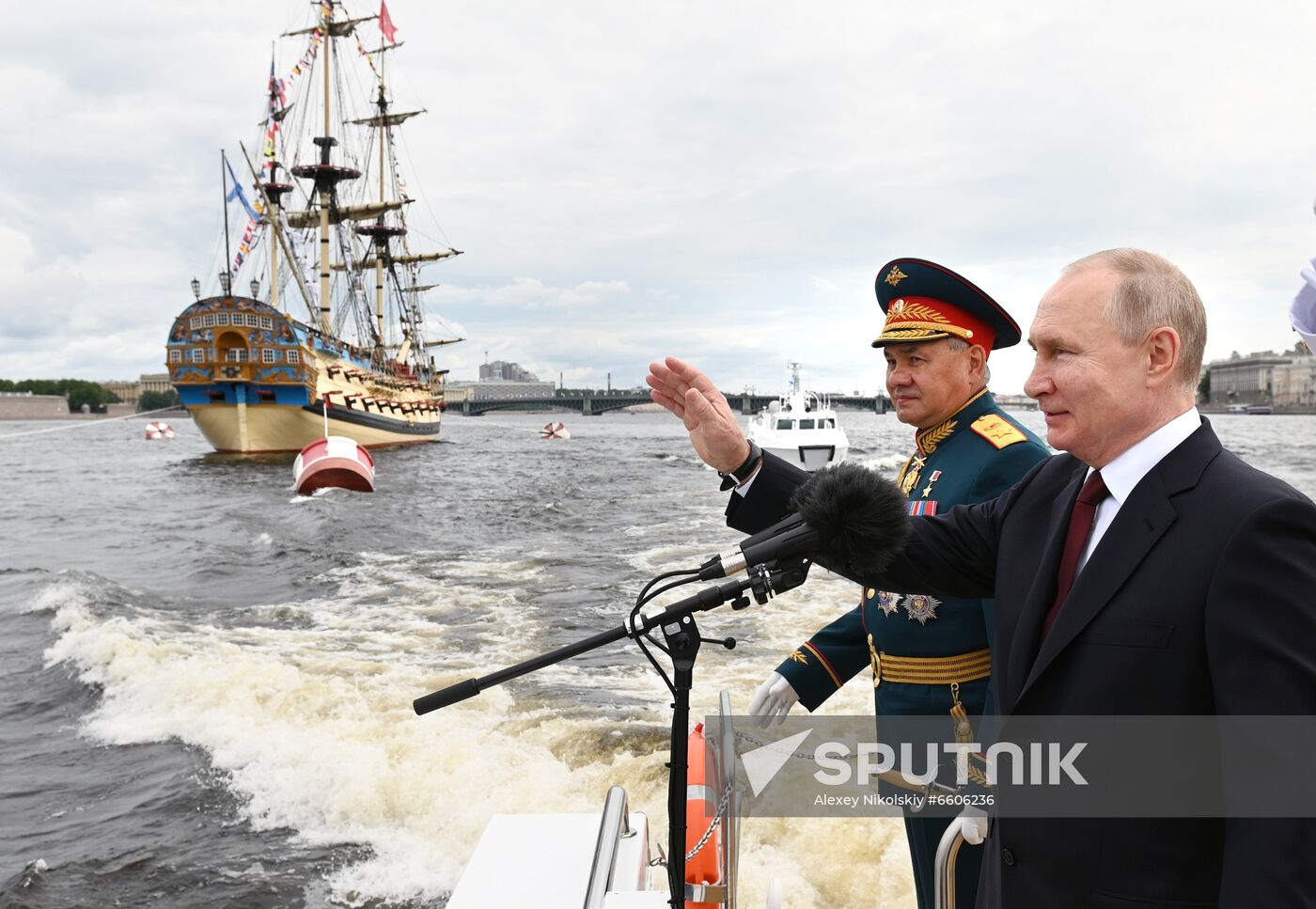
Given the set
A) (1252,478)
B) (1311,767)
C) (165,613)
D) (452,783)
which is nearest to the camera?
(1311,767)

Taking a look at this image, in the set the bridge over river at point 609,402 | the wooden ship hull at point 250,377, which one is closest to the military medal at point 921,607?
the wooden ship hull at point 250,377

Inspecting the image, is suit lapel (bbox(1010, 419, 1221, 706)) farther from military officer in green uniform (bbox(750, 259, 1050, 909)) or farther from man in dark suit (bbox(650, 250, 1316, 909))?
military officer in green uniform (bbox(750, 259, 1050, 909))

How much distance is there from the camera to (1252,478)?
136cm

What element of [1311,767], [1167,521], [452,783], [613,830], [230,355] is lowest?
[452,783]

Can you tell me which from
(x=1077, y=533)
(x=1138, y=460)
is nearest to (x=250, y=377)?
(x=1077, y=533)

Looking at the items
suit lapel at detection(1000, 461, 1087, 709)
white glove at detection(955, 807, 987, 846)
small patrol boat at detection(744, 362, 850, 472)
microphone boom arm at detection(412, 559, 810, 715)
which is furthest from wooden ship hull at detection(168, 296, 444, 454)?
suit lapel at detection(1000, 461, 1087, 709)

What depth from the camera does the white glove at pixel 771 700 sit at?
291 cm

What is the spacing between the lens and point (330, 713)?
22.7 feet

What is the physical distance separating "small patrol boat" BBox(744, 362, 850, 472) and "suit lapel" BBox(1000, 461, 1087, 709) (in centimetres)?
2949

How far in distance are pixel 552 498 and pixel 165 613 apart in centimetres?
1426

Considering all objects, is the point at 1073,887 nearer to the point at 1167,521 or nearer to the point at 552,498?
the point at 1167,521

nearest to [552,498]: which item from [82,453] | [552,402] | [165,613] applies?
[165,613]

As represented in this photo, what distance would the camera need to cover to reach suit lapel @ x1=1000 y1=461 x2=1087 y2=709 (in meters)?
1.58

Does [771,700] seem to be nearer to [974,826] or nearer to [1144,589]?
[974,826]
